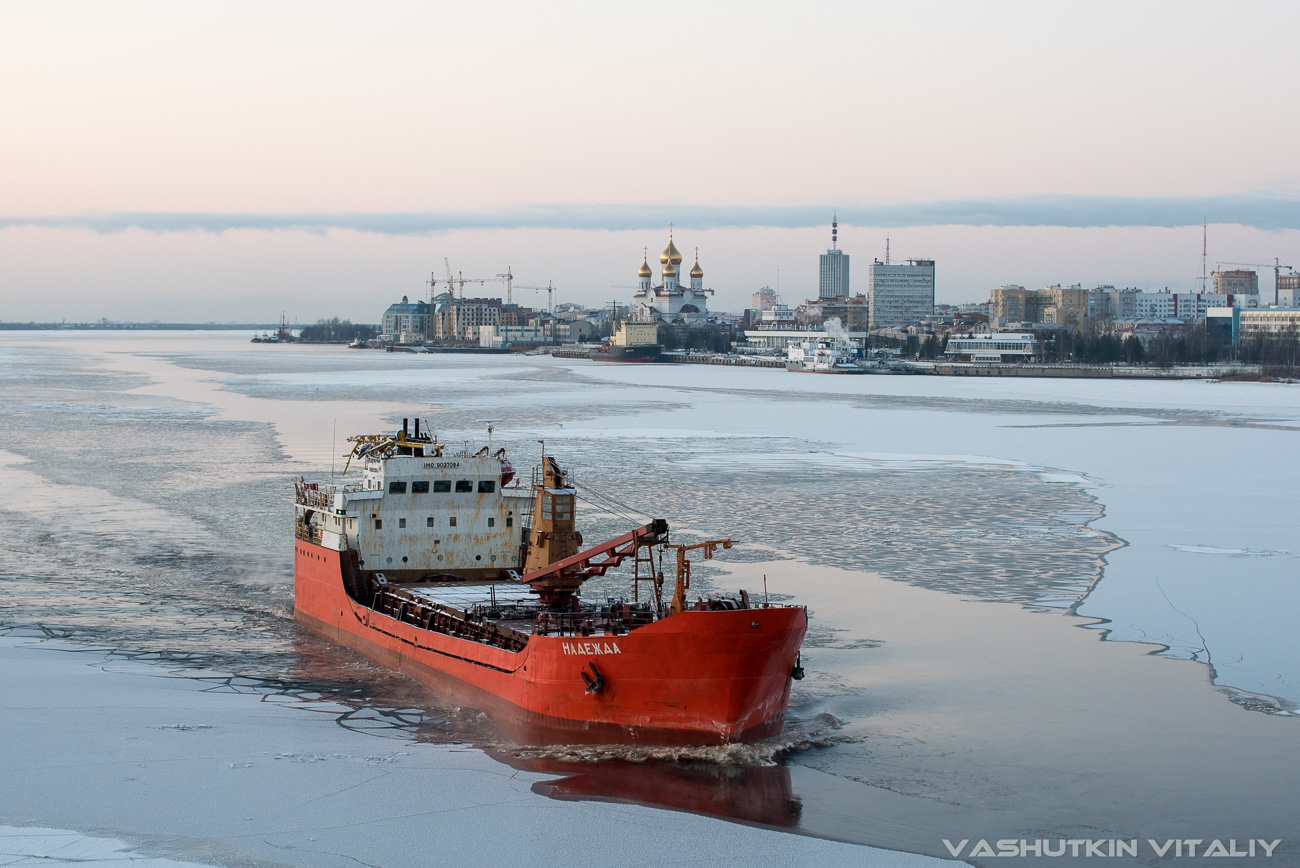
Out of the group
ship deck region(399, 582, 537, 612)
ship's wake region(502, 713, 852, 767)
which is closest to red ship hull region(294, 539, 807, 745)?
ship's wake region(502, 713, 852, 767)

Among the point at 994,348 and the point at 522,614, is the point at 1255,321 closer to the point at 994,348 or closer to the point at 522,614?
the point at 994,348

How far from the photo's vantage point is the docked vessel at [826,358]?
399 feet

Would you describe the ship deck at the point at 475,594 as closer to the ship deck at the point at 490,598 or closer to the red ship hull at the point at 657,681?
the ship deck at the point at 490,598

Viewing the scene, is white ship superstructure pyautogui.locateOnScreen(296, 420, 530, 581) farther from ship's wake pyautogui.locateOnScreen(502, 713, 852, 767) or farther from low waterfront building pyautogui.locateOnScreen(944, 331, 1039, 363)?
low waterfront building pyautogui.locateOnScreen(944, 331, 1039, 363)

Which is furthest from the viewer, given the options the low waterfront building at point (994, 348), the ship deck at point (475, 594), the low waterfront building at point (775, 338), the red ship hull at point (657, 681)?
the low waterfront building at point (775, 338)

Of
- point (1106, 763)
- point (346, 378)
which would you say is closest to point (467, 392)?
point (346, 378)

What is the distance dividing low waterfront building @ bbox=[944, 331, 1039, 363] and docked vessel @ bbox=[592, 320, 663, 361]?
120 ft

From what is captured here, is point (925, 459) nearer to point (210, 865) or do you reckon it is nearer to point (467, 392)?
point (210, 865)

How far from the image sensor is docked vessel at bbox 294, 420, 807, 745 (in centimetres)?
1418

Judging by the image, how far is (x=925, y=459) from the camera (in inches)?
1556

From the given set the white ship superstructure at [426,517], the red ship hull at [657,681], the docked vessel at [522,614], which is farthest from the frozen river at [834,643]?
the white ship superstructure at [426,517]

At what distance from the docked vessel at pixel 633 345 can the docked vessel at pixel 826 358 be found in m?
27.8

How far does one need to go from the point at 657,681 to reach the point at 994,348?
139 m

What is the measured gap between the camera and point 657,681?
14.4m
